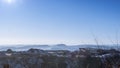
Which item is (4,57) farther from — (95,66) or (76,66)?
(95,66)

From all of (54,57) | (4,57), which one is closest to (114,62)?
(54,57)

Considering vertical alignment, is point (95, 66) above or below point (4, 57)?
below

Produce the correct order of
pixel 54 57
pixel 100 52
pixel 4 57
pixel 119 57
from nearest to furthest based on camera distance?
pixel 4 57
pixel 54 57
pixel 119 57
pixel 100 52

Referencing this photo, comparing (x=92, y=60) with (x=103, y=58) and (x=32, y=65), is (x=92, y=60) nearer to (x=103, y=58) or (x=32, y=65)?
(x=103, y=58)

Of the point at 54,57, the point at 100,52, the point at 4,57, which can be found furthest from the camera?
the point at 100,52

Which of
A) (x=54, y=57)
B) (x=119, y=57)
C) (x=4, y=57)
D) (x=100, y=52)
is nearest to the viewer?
(x=4, y=57)

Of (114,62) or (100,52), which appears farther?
(100,52)

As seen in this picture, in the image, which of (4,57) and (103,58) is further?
(103,58)

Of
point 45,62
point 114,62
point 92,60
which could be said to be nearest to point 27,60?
point 45,62

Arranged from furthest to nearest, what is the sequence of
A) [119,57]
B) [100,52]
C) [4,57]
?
[100,52], [119,57], [4,57]
